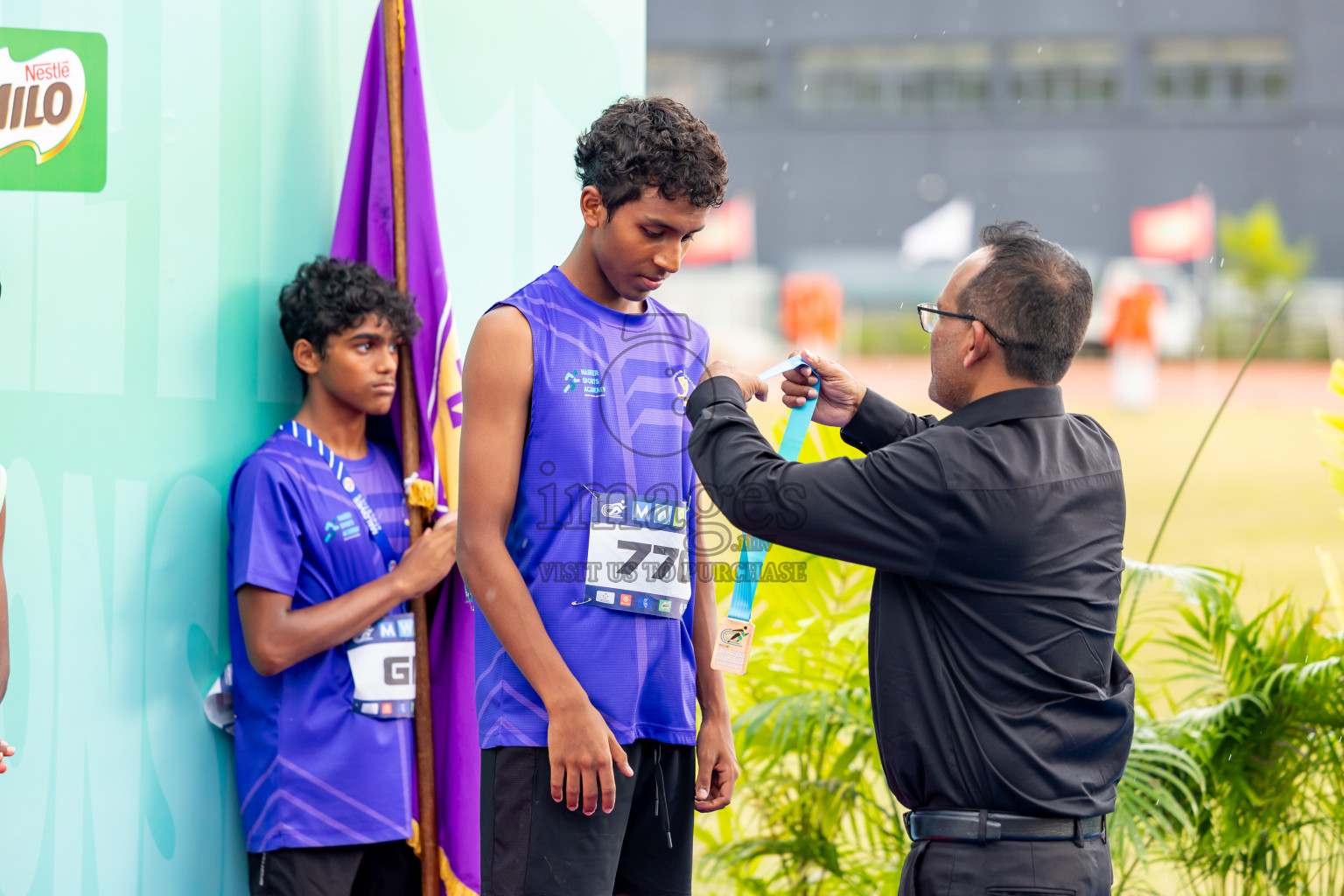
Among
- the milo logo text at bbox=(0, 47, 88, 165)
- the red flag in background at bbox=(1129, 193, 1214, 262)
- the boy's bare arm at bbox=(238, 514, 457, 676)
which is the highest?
the red flag in background at bbox=(1129, 193, 1214, 262)

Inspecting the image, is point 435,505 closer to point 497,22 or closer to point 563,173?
point 563,173

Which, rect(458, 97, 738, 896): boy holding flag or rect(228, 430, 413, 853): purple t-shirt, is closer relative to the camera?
rect(458, 97, 738, 896): boy holding flag

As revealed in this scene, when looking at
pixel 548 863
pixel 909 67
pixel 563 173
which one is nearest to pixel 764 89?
pixel 909 67

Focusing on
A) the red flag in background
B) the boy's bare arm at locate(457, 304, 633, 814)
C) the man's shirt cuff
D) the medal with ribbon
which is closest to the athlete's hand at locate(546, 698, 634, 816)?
the boy's bare arm at locate(457, 304, 633, 814)

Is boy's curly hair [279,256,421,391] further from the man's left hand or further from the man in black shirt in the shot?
the man in black shirt

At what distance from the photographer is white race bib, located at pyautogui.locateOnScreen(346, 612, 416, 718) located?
8.04 ft

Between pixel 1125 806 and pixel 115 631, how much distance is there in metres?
2.41

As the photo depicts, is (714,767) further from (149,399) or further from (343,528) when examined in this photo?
(149,399)

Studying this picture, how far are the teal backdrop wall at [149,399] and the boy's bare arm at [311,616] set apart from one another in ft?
0.64

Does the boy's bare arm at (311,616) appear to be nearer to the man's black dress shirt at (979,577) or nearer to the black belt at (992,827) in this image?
the man's black dress shirt at (979,577)

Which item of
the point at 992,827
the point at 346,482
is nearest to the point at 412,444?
the point at 346,482

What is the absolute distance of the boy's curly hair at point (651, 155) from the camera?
6.34ft

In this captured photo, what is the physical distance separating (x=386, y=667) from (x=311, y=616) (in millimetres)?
228

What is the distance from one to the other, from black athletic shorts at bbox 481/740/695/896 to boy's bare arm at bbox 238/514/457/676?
21.7 inches
